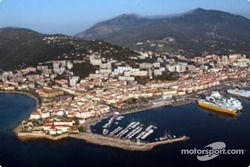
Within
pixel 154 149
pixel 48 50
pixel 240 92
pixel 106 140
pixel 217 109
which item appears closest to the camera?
pixel 154 149

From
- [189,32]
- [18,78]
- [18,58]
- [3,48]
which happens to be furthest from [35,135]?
[189,32]

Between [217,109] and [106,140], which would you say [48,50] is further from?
[106,140]

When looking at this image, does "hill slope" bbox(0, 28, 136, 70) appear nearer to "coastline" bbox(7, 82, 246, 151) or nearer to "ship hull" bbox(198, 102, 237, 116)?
"ship hull" bbox(198, 102, 237, 116)

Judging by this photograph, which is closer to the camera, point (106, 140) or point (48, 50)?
point (106, 140)

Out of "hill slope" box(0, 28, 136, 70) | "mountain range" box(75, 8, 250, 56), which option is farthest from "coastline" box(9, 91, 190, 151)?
"mountain range" box(75, 8, 250, 56)

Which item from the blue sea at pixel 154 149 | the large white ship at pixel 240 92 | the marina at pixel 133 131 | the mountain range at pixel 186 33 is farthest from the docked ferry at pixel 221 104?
the mountain range at pixel 186 33

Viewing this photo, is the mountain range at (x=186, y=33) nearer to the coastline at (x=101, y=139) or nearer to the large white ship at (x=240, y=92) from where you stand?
the large white ship at (x=240, y=92)

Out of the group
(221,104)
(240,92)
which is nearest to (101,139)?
(221,104)
